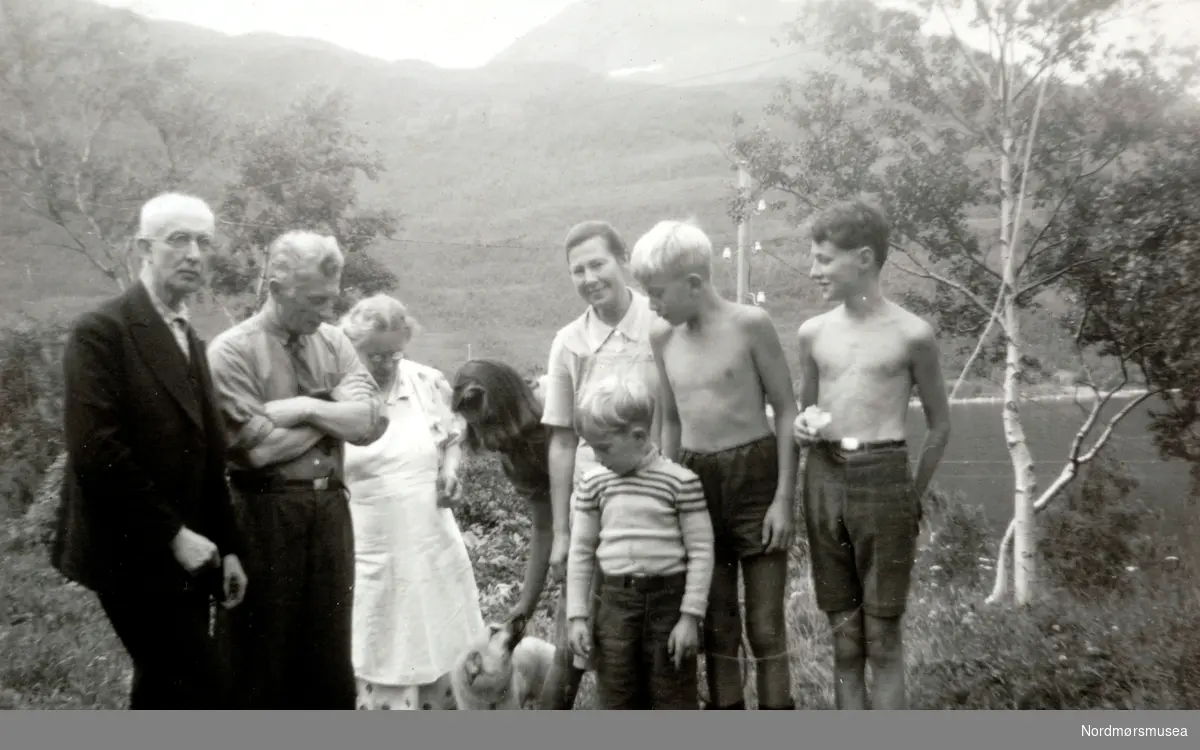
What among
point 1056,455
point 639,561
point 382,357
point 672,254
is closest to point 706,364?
point 672,254

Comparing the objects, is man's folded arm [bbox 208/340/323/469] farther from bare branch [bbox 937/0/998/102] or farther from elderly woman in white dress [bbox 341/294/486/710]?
bare branch [bbox 937/0/998/102]

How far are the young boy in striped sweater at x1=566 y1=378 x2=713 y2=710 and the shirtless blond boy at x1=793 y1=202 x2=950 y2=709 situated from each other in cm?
44

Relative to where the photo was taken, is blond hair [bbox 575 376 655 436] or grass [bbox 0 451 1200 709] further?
grass [bbox 0 451 1200 709]

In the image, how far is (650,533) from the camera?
245cm

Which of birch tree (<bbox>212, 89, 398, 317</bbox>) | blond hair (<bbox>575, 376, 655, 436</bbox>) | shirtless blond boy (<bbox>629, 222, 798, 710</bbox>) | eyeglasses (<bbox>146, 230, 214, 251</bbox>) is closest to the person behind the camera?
blond hair (<bbox>575, 376, 655, 436</bbox>)

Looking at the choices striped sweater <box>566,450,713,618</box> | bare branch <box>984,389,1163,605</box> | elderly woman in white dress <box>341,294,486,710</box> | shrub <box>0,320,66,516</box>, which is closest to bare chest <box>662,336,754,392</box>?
striped sweater <box>566,450,713,618</box>

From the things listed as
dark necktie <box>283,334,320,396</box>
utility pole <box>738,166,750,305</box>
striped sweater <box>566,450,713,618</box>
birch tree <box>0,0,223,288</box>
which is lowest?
striped sweater <box>566,450,713,618</box>

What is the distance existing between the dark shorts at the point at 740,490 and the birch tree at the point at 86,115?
2.10 meters

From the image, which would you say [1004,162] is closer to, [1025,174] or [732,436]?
[1025,174]

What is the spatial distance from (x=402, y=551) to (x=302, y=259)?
3.28 feet

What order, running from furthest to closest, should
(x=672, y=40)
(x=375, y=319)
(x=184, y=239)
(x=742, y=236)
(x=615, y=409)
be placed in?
(x=672, y=40)
(x=742, y=236)
(x=375, y=319)
(x=184, y=239)
(x=615, y=409)

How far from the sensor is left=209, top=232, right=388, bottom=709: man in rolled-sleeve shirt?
105 inches

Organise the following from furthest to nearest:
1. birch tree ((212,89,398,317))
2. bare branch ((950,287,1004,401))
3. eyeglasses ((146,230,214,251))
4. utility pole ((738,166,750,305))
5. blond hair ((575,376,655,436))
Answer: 1. birch tree ((212,89,398,317))
2. utility pole ((738,166,750,305))
3. bare branch ((950,287,1004,401))
4. eyeglasses ((146,230,214,251))
5. blond hair ((575,376,655,436))

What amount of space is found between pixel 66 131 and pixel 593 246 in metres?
2.15
